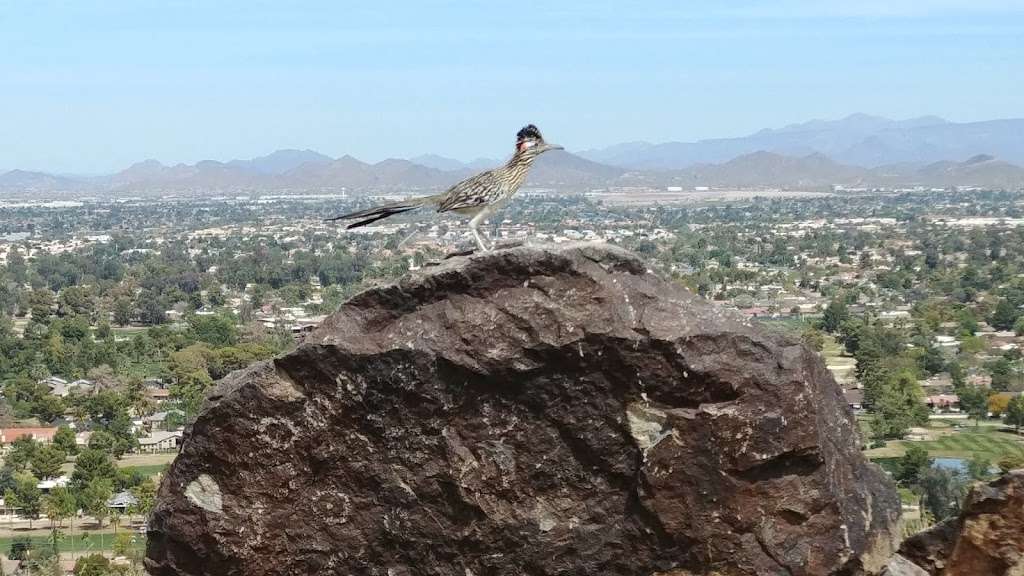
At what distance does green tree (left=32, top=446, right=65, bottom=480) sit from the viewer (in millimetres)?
42562

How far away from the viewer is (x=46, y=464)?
42750 mm

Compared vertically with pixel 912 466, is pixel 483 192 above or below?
above

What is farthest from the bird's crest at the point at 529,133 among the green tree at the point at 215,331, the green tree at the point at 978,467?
the green tree at the point at 215,331

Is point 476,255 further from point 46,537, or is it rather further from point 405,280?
point 46,537

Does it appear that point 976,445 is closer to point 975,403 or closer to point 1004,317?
point 975,403

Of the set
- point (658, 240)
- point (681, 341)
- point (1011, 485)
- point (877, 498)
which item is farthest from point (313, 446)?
point (658, 240)

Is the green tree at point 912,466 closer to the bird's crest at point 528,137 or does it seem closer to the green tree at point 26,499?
the green tree at point 26,499

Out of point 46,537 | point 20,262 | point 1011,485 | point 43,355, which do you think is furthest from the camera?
point 20,262

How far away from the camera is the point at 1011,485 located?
8.20 meters

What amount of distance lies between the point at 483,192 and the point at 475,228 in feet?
1.63

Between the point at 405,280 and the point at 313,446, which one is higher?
the point at 405,280

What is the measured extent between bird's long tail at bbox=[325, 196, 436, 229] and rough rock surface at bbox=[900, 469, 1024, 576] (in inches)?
170

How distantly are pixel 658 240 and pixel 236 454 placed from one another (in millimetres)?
120002

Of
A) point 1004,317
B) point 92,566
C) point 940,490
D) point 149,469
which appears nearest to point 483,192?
point 92,566
